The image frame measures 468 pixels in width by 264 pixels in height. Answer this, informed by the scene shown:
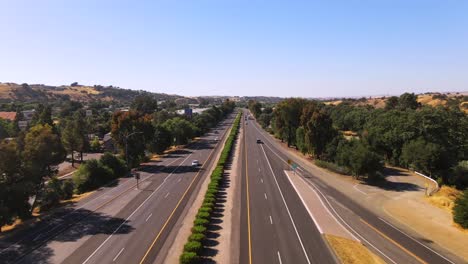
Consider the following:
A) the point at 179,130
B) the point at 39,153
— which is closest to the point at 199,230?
the point at 39,153

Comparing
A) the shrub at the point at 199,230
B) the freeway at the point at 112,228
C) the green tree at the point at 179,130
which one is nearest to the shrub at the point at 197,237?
the shrub at the point at 199,230

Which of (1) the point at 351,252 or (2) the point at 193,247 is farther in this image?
(1) the point at 351,252

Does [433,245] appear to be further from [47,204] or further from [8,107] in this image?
[8,107]

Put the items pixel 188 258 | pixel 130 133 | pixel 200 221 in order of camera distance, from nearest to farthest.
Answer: pixel 188 258
pixel 200 221
pixel 130 133

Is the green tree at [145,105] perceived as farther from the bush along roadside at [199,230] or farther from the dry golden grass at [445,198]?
the dry golden grass at [445,198]

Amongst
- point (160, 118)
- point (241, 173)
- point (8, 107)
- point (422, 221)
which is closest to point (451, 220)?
point (422, 221)

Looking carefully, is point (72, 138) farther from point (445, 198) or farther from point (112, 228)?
point (445, 198)

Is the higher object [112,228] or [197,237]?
[197,237]

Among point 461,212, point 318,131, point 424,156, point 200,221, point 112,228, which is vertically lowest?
point 112,228
